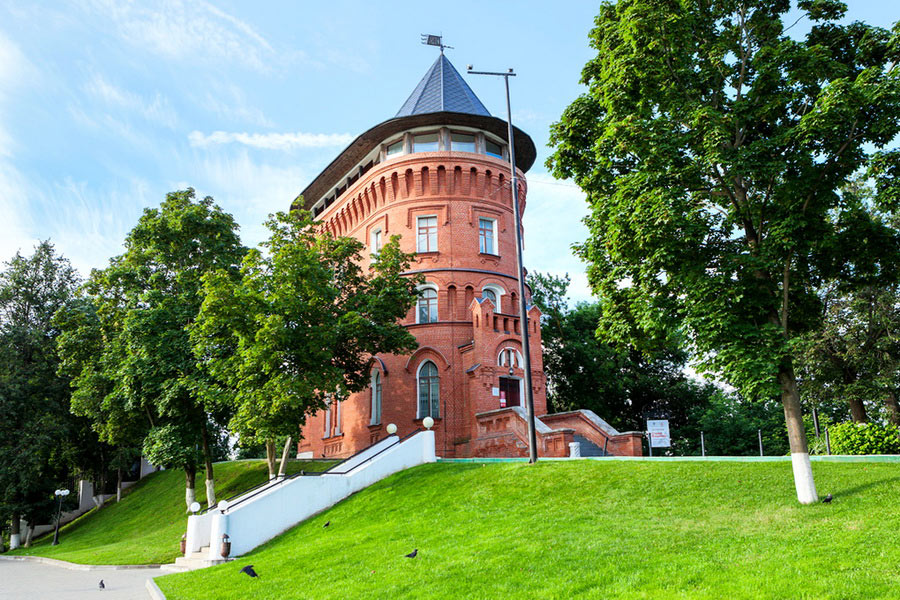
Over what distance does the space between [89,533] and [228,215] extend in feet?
63.7

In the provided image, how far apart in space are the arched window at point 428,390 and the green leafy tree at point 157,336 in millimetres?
8136

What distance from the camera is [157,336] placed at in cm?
2461

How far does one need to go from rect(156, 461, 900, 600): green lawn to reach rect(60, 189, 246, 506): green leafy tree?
10252 millimetres

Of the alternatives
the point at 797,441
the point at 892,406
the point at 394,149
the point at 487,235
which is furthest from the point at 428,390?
the point at 797,441

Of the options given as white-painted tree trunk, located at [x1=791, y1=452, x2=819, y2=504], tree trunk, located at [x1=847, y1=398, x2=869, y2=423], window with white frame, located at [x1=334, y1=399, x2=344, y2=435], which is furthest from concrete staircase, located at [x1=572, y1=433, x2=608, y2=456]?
white-painted tree trunk, located at [x1=791, y1=452, x2=819, y2=504]

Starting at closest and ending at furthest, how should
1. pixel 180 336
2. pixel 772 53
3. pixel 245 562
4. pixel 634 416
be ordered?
pixel 772 53, pixel 245 562, pixel 180 336, pixel 634 416

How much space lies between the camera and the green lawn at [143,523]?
2169cm

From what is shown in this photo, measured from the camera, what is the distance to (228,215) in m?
28.1

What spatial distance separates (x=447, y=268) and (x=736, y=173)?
1864 centimetres

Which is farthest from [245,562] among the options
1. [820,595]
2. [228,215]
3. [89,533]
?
[89,533]

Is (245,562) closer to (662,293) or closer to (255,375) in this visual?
(255,375)

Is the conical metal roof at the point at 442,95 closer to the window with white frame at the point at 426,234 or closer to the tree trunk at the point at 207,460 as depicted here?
the window with white frame at the point at 426,234

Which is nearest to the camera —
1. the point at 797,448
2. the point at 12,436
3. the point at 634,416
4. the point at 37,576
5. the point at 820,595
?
the point at 820,595

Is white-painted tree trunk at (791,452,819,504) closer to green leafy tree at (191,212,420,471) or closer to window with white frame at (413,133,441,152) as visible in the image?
green leafy tree at (191,212,420,471)
